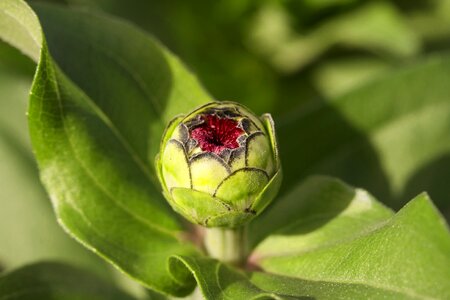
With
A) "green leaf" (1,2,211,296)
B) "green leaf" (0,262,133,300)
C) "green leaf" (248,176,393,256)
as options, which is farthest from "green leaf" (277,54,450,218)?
"green leaf" (0,262,133,300)

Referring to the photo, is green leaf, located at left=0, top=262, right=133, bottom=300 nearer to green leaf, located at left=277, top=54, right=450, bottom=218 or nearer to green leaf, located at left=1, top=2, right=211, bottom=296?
green leaf, located at left=1, top=2, right=211, bottom=296

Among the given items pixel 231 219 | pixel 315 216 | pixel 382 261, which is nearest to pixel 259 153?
pixel 231 219

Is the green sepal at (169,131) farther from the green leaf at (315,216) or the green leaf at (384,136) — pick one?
the green leaf at (384,136)

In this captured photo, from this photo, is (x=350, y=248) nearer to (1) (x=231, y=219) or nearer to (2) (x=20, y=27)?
(1) (x=231, y=219)

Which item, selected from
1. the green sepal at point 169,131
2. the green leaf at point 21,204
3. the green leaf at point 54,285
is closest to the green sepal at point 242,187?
the green sepal at point 169,131

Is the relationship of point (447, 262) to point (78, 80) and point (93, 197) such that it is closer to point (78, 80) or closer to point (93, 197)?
point (93, 197)

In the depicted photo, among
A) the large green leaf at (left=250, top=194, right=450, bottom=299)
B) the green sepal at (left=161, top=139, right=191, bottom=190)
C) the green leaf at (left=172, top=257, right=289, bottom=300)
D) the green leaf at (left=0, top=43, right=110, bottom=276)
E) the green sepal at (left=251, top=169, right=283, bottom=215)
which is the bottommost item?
the green leaf at (left=0, top=43, right=110, bottom=276)
